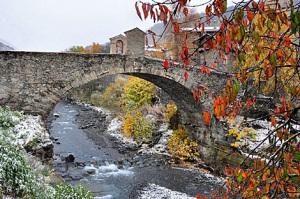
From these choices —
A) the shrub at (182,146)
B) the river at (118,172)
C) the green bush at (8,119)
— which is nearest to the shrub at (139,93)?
the river at (118,172)

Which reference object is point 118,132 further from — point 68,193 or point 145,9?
point 145,9

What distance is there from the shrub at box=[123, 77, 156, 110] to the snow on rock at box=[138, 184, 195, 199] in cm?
910

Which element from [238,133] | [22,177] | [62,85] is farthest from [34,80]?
[238,133]

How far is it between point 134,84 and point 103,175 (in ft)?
29.6

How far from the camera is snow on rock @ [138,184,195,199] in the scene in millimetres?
11578

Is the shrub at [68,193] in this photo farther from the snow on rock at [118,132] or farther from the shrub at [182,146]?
the snow on rock at [118,132]

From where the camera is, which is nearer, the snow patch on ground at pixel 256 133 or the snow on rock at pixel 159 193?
the snow on rock at pixel 159 193

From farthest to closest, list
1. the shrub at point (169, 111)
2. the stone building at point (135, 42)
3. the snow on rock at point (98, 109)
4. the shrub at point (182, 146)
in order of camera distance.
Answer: the snow on rock at point (98, 109)
the shrub at point (169, 111)
the shrub at point (182, 146)
the stone building at point (135, 42)

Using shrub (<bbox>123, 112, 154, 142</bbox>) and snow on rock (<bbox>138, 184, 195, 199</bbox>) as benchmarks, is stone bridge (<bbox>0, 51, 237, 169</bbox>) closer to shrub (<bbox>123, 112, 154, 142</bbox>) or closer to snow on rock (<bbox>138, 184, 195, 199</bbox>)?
snow on rock (<bbox>138, 184, 195, 199</bbox>)

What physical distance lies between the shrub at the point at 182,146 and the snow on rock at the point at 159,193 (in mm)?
3950

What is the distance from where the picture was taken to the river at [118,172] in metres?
12.1

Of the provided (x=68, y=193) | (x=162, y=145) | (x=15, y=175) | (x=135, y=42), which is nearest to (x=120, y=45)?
(x=162, y=145)

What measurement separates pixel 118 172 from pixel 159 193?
2680 millimetres

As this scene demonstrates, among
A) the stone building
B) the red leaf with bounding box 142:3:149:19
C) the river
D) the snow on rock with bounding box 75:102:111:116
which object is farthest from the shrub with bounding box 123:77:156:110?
the red leaf with bounding box 142:3:149:19
